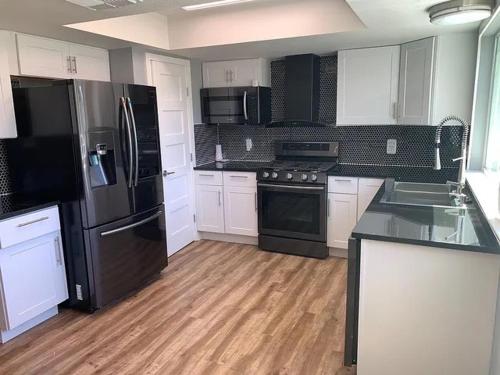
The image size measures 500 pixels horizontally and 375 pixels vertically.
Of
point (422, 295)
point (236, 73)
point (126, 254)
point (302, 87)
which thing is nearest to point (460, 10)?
point (422, 295)

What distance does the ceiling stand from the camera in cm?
219

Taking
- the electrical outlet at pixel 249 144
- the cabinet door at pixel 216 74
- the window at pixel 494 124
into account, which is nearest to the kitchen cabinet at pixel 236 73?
the cabinet door at pixel 216 74

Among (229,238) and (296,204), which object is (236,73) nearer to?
(296,204)

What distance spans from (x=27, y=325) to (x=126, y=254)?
82 cm

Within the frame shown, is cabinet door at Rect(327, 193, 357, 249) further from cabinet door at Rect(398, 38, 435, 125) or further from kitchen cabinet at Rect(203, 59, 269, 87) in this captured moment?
kitchen cabinet at Rect(203, 59, 269, 87)

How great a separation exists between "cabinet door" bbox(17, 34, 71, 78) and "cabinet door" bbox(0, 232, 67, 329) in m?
1.27

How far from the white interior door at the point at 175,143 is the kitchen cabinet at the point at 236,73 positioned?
0.33 meters

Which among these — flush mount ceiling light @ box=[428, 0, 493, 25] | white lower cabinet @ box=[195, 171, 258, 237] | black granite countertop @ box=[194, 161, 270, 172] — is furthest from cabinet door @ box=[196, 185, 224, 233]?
flush mount ceiling light @ box=[428, 0, 493, 25]

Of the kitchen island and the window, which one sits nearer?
the kitchen island

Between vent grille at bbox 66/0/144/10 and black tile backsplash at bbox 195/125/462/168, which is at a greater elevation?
vent grille at bbox 66/0/144/10

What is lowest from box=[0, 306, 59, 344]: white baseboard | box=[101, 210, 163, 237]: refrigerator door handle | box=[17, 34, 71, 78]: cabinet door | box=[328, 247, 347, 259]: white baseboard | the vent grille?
box=[0, 306, 59, 344]: white baseboard

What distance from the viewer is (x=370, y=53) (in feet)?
12.1

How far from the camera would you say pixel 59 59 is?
10.1ft

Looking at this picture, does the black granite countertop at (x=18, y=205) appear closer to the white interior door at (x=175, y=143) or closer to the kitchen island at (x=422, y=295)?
the white interior door at (x=175, y=143)
